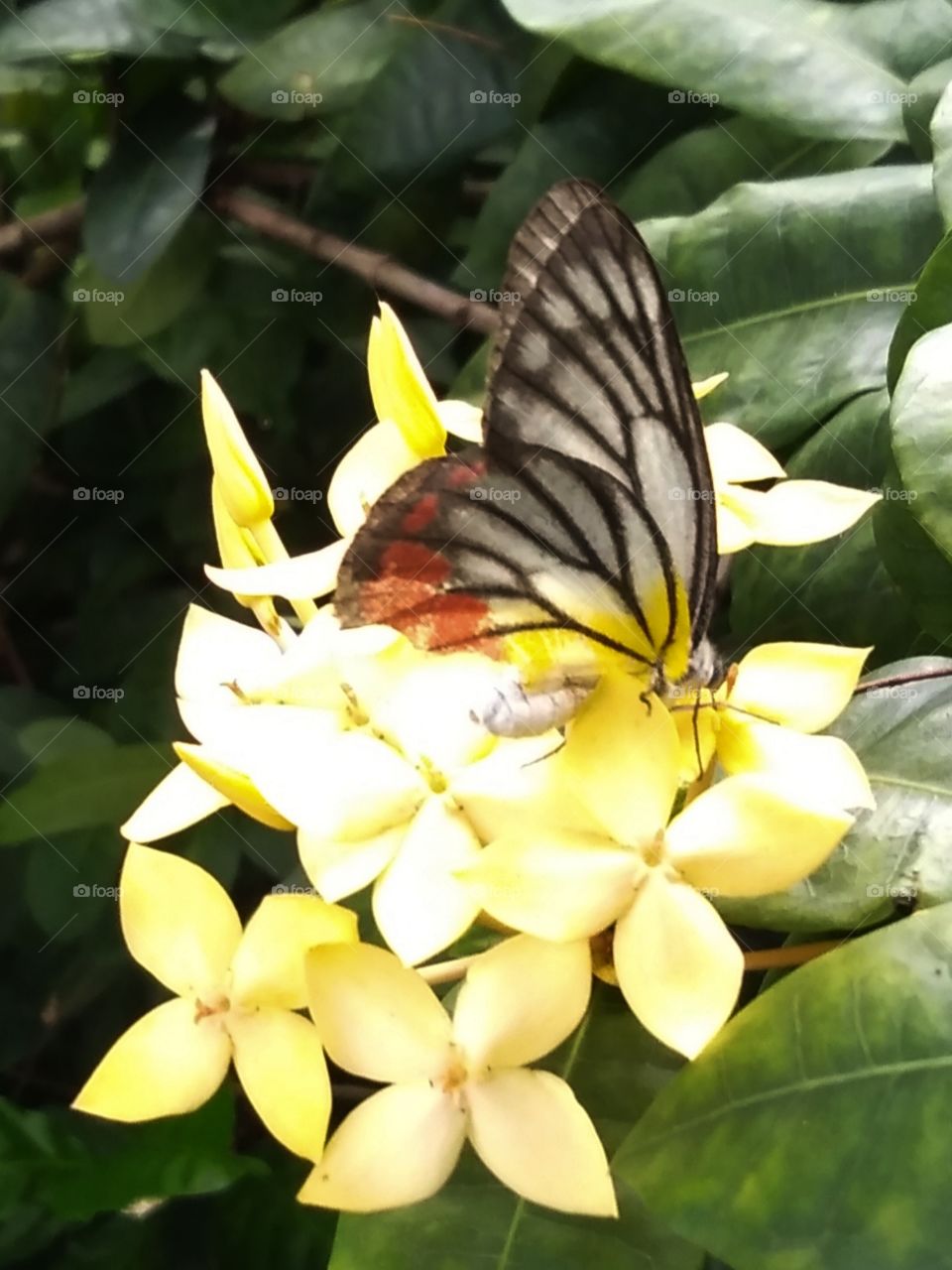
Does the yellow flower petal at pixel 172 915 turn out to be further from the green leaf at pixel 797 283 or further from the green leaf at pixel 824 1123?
the green leaf at pixel 797 283

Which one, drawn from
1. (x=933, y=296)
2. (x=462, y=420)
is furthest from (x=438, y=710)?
(x=933, y=296)

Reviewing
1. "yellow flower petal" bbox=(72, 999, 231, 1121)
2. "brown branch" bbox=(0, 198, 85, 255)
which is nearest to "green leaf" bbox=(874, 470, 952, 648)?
"yellow flower petal" bbox=(72, 999, 231, 1121)

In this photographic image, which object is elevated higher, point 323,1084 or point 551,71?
point 551,71

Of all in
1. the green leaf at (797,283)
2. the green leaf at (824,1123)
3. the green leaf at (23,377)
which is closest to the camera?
the green leaf at (824,1123)

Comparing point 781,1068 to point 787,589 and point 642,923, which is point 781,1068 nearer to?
point 642,923

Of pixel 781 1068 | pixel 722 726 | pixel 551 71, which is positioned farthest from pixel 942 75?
pixel 781 1068

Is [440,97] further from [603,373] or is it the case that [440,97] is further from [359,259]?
[603,373]

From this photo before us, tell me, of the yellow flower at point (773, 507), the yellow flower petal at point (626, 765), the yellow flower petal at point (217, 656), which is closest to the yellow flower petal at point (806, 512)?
the yellow flower at point (773, 507)
